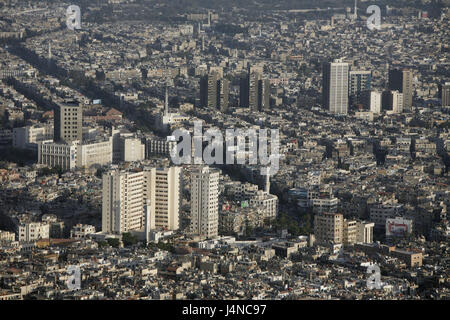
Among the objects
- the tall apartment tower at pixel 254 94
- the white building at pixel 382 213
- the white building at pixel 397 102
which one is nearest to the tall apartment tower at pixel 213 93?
the tall apartment tower at pixel 254 94

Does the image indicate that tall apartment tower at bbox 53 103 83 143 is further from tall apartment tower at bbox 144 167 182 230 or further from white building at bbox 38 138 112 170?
tall apartment tower at bbox 144 167 182 230

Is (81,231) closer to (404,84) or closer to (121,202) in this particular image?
(121,202)

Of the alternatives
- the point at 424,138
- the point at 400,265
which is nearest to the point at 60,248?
the point at 400,265

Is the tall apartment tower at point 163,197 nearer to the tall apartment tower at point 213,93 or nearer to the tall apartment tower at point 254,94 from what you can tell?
the tall apartment tower at point 213,93

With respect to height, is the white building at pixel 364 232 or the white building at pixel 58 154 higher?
the white building at pixel 58 154

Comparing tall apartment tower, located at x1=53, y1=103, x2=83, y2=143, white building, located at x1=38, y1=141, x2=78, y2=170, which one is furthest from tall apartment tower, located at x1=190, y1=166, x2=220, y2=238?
tall apartment tower, located at x1=53, y1=103, x2=83, y2=143

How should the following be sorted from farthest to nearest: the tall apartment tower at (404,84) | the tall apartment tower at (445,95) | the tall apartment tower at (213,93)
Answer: the tall apartment tower at (445,95) → the tall apartment tower at (404,84) → the tall apartment tower at (213,93)
